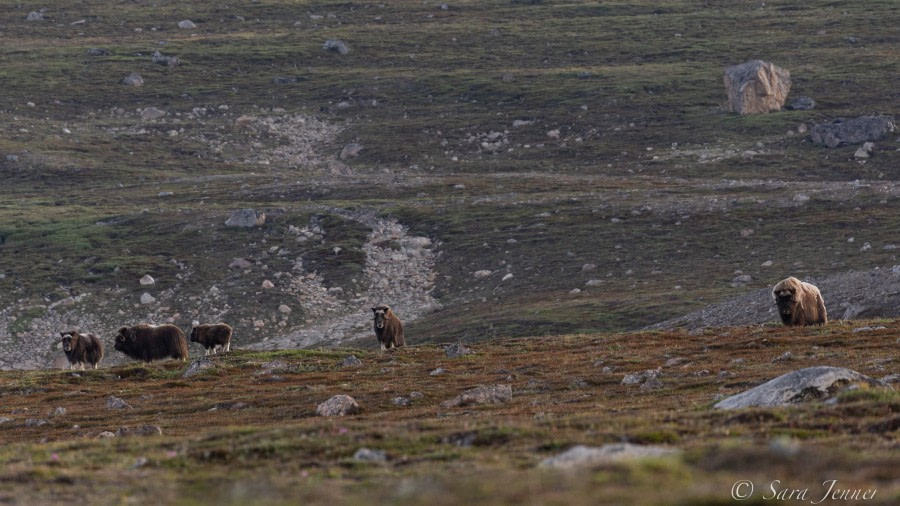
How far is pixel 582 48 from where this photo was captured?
5384 inches

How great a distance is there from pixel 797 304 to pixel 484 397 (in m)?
15.6

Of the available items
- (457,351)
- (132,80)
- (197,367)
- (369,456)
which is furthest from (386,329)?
(132,80)

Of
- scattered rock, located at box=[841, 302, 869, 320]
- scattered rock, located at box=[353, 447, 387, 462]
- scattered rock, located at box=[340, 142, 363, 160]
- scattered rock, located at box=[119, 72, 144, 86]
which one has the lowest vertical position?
scattered rock, located at box=[340, 142, 363, 160]

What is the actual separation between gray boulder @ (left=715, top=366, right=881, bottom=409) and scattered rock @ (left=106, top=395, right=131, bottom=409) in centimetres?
1657

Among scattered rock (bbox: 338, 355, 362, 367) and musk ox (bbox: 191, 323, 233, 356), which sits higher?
scattered rock (bbox: 338, 355, 362, 367)

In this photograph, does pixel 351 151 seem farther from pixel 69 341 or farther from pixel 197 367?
pixel 197 367

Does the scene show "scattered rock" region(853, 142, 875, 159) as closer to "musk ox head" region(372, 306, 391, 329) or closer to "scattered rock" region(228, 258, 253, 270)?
"scattered rock" region(228, 258, 253, 270)

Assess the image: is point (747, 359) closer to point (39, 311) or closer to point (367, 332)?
point (367, 332)

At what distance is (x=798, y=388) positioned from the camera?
18875 millimetres

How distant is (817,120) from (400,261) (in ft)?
159

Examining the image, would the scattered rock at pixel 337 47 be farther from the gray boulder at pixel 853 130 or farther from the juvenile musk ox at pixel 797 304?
the juvenile musk ox at pixel 797 304

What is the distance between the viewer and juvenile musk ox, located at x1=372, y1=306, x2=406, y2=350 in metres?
41.7

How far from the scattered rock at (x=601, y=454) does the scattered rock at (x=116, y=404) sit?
19108 mm

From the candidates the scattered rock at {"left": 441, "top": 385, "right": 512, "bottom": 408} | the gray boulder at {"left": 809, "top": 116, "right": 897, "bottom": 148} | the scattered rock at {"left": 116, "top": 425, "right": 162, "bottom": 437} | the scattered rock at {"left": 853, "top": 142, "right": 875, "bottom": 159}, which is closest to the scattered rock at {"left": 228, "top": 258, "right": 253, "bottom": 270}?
the scattered rock at {"left": 441, "top": 385, "right": 512, "bottom": 408}
